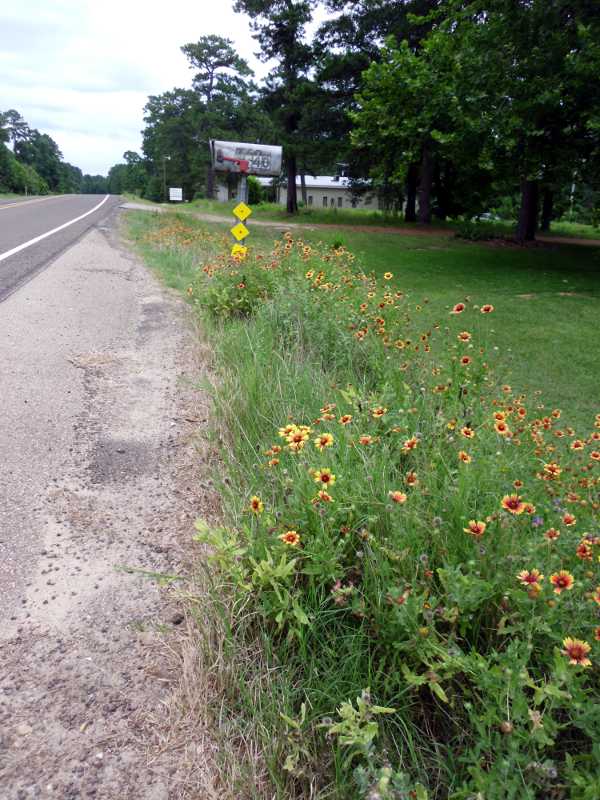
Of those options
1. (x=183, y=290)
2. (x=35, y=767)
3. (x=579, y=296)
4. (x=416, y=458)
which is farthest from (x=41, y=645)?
(x=579, y=296)

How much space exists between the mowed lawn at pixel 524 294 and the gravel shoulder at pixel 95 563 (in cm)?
Result: 263

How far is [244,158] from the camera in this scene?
33.8 ft

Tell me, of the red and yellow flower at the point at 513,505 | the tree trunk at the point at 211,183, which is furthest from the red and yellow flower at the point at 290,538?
the tree trunk at the point at 211,183

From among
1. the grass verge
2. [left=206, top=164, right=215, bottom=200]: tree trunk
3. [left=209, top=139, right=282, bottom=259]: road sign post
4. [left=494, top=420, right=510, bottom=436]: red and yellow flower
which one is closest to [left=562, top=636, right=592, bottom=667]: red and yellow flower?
the grass verge

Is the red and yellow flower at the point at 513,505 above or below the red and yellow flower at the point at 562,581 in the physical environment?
above

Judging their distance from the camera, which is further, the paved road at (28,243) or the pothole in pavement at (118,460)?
the paved road at (28,243)

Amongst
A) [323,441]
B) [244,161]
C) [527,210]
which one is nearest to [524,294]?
[244,161]

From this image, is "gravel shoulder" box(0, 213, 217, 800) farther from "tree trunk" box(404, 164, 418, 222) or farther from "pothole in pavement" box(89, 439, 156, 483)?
"tree trunk" box(404, 164, 418, 222)

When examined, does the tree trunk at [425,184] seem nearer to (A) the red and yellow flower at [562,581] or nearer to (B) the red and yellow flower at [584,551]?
(B) the red and yellow flower at [584,551]

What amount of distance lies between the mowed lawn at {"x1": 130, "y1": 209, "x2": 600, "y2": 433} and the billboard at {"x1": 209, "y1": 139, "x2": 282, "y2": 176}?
2171mm

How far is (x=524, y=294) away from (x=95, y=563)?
386 inches

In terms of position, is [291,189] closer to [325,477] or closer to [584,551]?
[325,477]

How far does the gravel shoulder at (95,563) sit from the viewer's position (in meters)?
1.81

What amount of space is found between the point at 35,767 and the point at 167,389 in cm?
322
